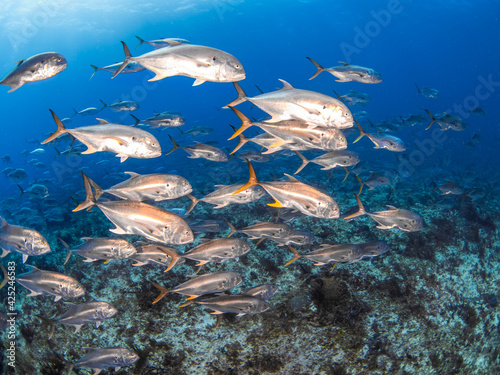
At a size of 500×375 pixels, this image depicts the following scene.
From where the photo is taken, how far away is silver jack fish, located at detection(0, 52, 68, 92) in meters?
2.86

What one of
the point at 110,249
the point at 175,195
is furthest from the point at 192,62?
the point at 110,249

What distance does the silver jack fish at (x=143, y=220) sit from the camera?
2691 millimetres

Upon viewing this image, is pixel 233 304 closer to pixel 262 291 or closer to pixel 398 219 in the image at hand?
pixel 262 291

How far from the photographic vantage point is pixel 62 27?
45.9 meters

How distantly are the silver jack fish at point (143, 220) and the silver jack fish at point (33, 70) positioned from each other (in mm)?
1333

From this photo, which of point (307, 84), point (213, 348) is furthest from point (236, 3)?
point (307, 84)

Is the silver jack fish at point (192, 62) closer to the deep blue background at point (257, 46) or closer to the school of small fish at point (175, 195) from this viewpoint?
the school of small fish at point (175, 195)

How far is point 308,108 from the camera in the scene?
2723 mm

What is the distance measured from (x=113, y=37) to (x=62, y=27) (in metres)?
9.12

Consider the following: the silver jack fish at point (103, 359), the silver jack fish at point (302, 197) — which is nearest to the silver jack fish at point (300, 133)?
the silver jack fish at point (302, 197)

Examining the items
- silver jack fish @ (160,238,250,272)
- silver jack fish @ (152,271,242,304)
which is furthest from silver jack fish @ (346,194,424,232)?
silver jack fish @ (152,271,242,304)

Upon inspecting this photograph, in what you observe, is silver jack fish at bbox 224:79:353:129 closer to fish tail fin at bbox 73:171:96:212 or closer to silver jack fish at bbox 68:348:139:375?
fish tail fin at bbox 73:171:96:212

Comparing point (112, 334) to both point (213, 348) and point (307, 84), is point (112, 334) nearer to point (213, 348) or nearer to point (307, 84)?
point (213, 348)

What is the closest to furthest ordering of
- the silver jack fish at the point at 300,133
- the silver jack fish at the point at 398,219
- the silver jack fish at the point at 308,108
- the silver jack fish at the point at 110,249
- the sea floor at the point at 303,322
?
the silver jack fish at the point at 308,108
the silver jack fish at the point at 300,133
the silver jack fish at the point at 110,249
the sea floor at the point at 303,322
the silver jack fish at the point at 398,219
